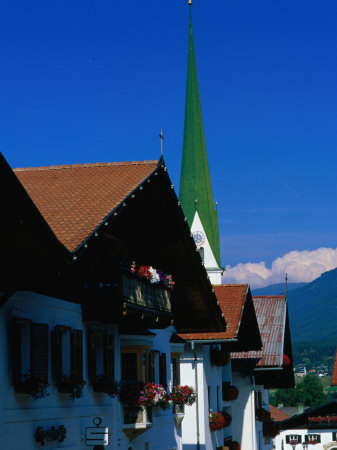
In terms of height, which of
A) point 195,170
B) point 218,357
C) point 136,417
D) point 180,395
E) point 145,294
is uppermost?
point 195,170

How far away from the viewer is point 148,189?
2273 centimetres

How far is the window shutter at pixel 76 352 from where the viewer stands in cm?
1998

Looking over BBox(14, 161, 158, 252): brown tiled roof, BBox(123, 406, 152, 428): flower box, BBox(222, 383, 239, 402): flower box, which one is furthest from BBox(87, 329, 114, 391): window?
BBox(222, 383, 239, 402): flower box

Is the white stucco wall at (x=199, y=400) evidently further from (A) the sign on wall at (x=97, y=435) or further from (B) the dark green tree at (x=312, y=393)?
(B) the dark green tree at (x=312, y=393)

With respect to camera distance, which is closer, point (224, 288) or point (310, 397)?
point (224, 288)

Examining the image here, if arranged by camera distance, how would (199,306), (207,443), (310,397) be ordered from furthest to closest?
(310,397) < (207,443) < (199,306)

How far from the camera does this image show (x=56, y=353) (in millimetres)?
19094

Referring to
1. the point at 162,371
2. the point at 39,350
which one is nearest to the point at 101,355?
the point at 39,350

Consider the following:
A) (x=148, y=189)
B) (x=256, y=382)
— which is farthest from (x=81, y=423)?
(x=256, y=382)

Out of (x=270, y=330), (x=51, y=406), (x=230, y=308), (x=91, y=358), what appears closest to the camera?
(x=51, y=406)

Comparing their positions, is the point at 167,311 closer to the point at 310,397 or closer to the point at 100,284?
the point at 100,284

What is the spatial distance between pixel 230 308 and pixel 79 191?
1408 centimetres

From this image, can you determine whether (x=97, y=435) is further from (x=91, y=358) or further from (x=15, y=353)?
(x=15, y=353)

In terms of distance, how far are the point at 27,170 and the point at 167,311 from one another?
5.09m
